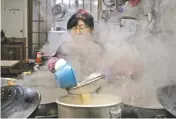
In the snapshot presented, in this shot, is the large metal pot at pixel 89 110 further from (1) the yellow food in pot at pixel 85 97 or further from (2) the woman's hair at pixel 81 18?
(2) the woman's hair at pixel 81 18

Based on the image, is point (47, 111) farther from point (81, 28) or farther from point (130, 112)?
point (81, 28)

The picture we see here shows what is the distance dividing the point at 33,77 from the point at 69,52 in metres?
0.19

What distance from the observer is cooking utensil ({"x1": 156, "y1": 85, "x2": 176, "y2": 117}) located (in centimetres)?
73

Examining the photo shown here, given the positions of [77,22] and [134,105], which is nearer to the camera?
[134,105]

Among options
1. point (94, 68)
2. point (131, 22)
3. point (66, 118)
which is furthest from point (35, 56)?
point (66, 118)

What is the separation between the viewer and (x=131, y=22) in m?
1.14

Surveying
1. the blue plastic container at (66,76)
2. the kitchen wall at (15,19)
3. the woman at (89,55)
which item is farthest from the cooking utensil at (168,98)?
the kitchen wall at (15,19)

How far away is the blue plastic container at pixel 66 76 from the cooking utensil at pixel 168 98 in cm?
29

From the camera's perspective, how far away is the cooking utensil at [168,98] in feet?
2.40

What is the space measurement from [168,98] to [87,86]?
0.27m

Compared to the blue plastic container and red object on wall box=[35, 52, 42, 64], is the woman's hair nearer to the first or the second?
red object on wall box=[35, 52, 42, 64]

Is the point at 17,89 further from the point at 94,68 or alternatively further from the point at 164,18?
the point at 164,18

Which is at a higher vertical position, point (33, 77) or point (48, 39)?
point (48, 39)

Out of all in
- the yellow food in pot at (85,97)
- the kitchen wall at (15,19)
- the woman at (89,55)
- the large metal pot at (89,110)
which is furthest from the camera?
the kitchen wall at (15,19)
